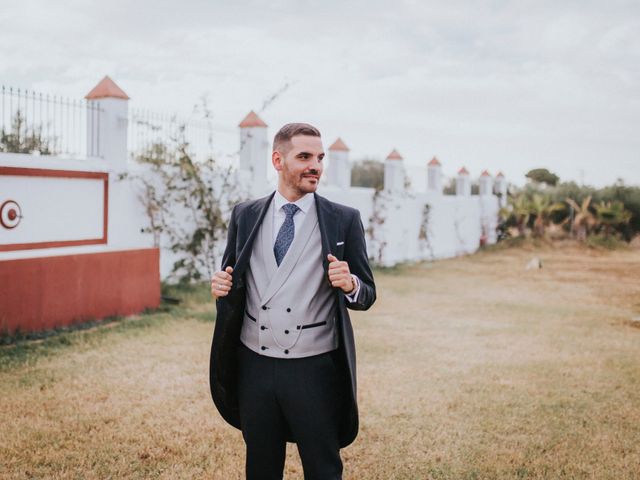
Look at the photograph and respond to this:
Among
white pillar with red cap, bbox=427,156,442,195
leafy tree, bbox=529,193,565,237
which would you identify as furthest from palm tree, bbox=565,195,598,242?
white pillar with red cap, bbox=427,156,442,195

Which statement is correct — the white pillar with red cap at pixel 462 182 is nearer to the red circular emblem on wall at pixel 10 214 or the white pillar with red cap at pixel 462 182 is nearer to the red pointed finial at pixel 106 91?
the red pointed finial at pixel 106 91

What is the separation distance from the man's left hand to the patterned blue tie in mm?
235

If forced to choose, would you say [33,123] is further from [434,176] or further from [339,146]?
[434,176]

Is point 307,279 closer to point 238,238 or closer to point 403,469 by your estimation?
point 238,238

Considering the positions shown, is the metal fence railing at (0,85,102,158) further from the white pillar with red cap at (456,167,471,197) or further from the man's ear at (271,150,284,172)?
the white pillar with red cap at (456,167,471,197)

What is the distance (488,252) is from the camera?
885 inches

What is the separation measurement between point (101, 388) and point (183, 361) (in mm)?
1084

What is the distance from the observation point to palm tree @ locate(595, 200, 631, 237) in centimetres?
2472

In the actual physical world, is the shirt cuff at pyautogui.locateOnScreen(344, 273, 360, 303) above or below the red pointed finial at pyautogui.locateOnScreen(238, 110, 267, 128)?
below

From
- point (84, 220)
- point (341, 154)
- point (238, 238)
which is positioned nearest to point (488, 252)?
point (341, 154)

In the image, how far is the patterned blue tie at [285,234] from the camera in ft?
8.66

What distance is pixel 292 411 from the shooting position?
254cm

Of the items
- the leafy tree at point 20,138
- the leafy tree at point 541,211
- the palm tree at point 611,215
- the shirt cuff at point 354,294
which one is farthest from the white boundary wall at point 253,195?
the shirt cuff at point 354,294

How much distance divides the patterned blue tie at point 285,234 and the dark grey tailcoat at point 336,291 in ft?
0.31
